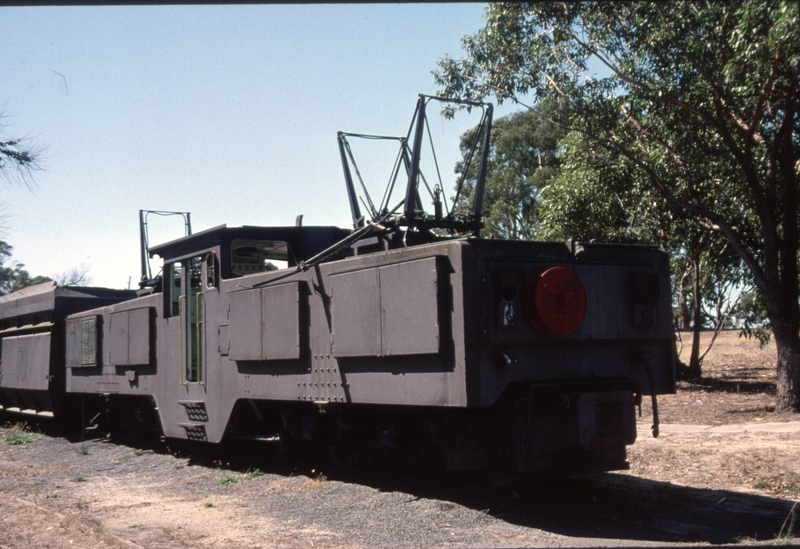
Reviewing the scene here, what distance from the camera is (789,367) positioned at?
46.8 feet

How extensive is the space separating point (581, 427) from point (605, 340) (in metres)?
0.86

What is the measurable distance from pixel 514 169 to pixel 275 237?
95.0 ft

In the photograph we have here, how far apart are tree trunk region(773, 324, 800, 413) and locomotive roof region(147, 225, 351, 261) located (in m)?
8.52

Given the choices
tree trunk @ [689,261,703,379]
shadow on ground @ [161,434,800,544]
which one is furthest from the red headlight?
tree trunk @ [689,261,703,379]

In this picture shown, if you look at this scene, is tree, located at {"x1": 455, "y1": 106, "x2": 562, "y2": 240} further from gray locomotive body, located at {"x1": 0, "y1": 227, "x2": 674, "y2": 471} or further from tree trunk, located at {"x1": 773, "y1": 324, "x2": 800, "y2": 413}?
gray locomotive body, located at {"x1": 0, "y1": 227, "x2": 674, "y2": 471}

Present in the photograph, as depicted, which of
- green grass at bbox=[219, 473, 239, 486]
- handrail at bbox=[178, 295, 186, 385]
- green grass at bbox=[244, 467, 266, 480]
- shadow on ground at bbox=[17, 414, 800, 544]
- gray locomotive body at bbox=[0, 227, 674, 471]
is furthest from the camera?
handrail at bbox=[178, 295, 186, 385]

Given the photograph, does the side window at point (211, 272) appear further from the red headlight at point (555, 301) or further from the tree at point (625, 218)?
the tree at point (625, 218)

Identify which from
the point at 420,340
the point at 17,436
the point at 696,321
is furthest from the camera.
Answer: the point at 696,321

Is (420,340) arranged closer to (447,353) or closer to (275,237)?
(447,353)

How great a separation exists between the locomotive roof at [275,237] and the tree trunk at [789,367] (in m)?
8.52

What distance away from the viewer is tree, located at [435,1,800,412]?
12766 millimetres

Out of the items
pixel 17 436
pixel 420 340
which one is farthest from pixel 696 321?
pixel 420 340

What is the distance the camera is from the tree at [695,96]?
12766mm

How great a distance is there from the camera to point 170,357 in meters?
10.5
